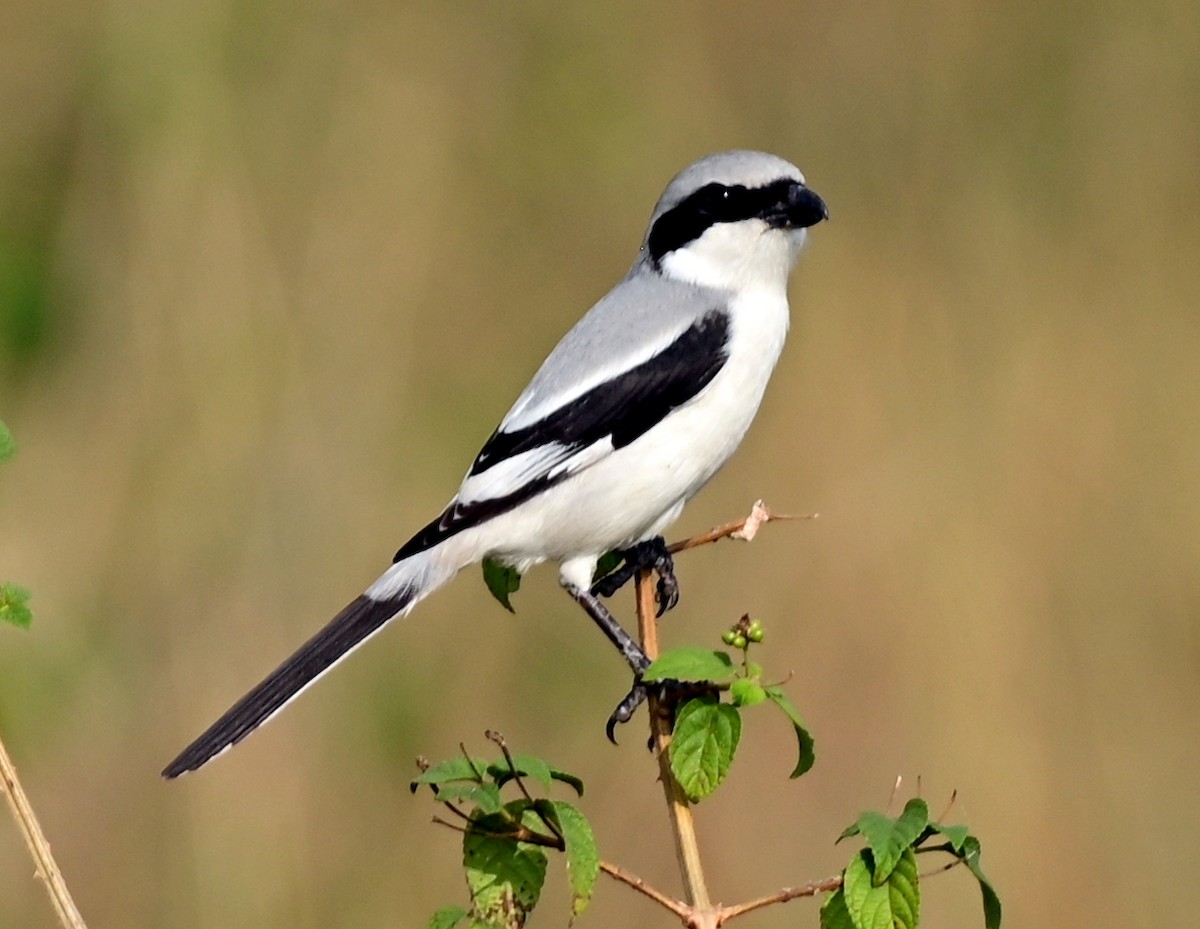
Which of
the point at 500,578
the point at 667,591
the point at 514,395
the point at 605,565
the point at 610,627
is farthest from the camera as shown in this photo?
the point at 514,395

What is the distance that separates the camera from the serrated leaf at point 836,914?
4.98 ft

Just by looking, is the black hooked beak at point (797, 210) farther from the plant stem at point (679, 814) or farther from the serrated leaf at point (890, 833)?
the serrated leaf at point (890, 833)

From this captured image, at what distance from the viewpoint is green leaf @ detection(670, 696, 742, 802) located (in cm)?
153

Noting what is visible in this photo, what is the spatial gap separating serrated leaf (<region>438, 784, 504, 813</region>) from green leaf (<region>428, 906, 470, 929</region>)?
0.12 metres

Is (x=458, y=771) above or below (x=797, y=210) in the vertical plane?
below

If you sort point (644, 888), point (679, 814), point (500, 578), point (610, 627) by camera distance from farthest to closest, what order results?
point (610, 627) → point (500, 578) → point (679, 814) → point (644, 888)

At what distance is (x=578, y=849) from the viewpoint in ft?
4.86

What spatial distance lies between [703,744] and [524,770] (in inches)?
7.4

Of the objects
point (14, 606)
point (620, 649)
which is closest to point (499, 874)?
point (14, 606)

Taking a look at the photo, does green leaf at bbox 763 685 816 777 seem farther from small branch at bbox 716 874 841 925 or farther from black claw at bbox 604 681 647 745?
black claw at bbox 604 681 647 745

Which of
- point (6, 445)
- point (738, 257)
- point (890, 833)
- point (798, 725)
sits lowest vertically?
point (890, 833)

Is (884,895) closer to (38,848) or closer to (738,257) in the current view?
(38,848)

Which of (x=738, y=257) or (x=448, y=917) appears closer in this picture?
(x=448, y=917)

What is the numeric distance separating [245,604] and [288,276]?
2.77ft
